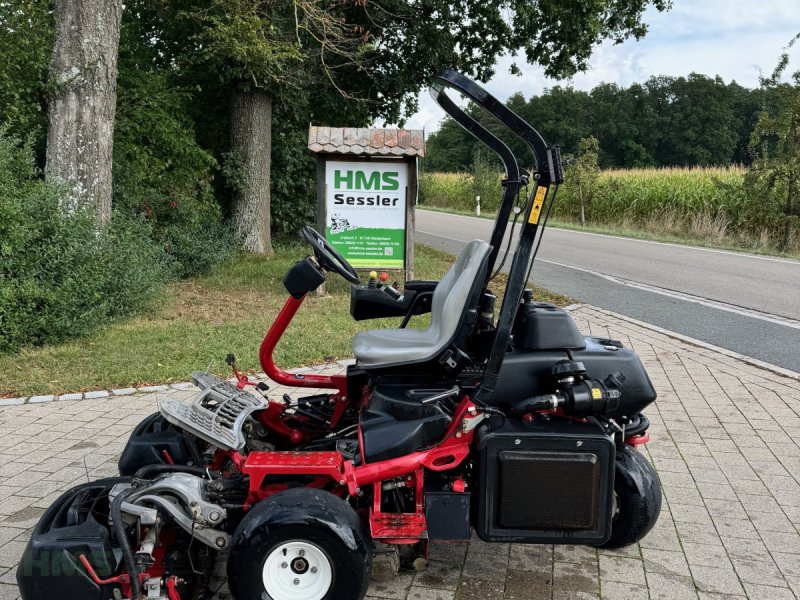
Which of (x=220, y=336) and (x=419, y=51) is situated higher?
(x=419, y=51)

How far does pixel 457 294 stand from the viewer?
3.04m

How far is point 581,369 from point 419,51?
11979 millimetres

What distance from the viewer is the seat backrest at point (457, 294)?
298 cm

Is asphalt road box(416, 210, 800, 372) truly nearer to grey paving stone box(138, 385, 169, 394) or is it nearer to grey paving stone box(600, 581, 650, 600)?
grey paving stone box(600, 581, 650, 600)

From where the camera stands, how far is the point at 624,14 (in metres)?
14.3

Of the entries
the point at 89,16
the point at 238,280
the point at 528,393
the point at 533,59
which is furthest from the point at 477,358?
the point at 533,59

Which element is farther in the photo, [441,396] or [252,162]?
[252,162]

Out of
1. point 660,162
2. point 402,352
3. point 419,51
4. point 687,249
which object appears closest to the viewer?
point 402,352

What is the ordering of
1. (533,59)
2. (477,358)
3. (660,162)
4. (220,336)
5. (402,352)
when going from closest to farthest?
(402,352), (477,358), (220,336), (533,59), (660,162)

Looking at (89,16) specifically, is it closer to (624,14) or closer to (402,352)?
(402,352)

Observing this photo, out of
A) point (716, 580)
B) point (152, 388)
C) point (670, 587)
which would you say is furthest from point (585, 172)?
point (670, 587)

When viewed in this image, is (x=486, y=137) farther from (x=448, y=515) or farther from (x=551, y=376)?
(x=448, y=515)

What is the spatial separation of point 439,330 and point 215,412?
1.10m

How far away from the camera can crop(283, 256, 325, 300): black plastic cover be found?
3227mm
